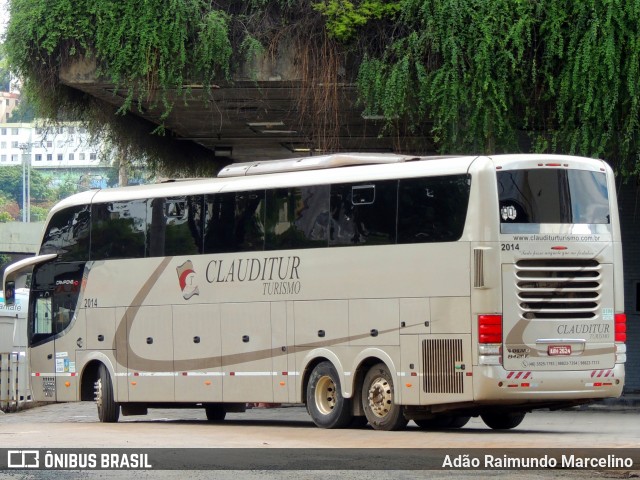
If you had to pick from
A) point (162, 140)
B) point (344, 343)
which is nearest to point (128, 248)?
point (344, 343)

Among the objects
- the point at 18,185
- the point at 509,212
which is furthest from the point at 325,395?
the point at 18,185

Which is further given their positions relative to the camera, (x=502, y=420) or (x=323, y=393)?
(x=502, y=420)

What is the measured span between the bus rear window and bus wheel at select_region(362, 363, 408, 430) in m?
2.91

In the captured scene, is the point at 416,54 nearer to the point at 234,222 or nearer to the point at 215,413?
the point at 234,222

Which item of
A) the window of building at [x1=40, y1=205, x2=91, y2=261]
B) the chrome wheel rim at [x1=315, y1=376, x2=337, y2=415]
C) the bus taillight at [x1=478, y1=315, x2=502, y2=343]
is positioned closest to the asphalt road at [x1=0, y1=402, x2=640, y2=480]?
the chrome wheel rim at [x1=315, y1=376, x2=337, y2=415]

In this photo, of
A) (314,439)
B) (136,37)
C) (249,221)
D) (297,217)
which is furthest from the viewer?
(136,37)

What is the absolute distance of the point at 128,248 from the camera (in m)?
22.7

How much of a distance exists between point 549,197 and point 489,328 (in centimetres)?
197

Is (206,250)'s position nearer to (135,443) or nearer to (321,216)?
(321,216)

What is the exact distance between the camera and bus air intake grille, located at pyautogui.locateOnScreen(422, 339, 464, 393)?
678 inches

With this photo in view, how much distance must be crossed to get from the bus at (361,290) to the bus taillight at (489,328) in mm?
29

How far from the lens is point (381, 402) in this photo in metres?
18.4

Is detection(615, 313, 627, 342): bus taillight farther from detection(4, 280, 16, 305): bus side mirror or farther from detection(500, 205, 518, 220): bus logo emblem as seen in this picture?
detection(4, 280, 16, 305): bus side mirror

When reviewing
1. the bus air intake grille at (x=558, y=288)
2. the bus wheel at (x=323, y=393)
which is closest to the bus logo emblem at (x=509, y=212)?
→ the bus air intake grille at (x=558, y=288)
